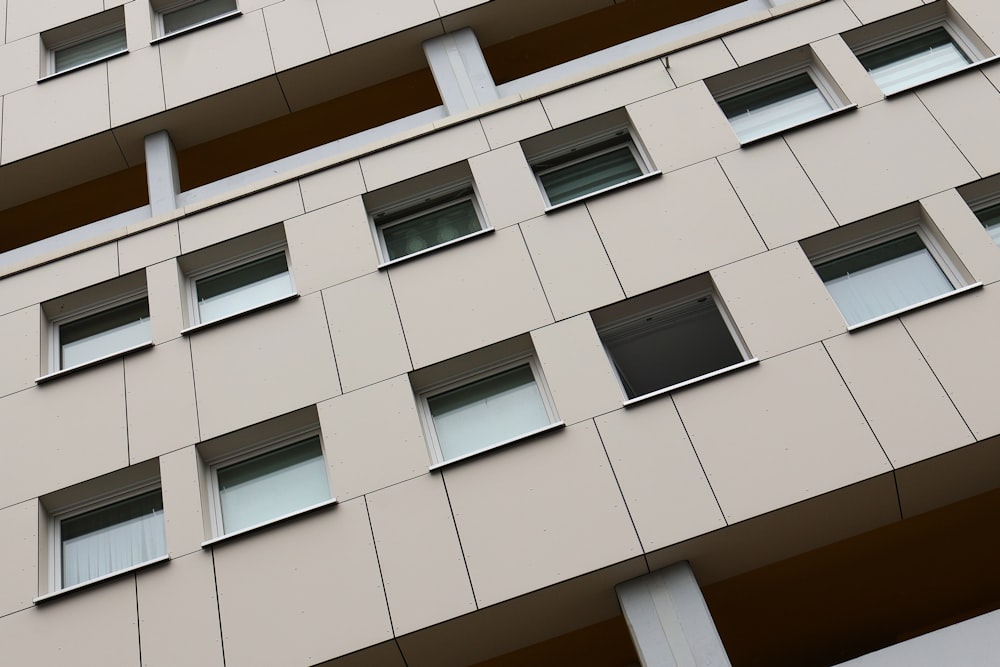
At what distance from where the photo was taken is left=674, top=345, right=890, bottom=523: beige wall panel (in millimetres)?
9750

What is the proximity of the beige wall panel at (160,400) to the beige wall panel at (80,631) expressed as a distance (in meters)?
1.64

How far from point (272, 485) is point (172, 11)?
964 cm

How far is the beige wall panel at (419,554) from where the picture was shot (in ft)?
31.9

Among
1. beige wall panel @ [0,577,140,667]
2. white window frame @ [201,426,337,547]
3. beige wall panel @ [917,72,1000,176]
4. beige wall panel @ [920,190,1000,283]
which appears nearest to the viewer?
beige wall panel @ [0,577,140,667]

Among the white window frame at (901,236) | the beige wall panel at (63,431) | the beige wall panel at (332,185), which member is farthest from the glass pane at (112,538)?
the white window frame at (901,236)

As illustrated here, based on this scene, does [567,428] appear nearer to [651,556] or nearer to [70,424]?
[651,556]

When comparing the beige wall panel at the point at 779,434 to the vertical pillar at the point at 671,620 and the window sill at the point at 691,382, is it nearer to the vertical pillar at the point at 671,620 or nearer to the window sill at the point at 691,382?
the window sill at the point at 691,382

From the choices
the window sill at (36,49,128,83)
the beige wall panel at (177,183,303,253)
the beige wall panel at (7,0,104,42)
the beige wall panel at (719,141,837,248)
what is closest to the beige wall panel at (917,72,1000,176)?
the beige wall panel at (719,141,837,248)

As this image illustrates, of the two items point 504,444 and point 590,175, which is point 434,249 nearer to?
point 590,175

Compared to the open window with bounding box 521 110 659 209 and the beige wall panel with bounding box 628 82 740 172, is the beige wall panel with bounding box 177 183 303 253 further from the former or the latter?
the beige wall panel with bounding box 628 82 740 172

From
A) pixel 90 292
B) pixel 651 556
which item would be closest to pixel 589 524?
pixel 651 556

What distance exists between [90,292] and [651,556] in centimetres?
816

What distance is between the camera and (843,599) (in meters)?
11.1

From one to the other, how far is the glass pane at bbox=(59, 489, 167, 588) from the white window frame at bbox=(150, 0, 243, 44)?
8106 millimetres
